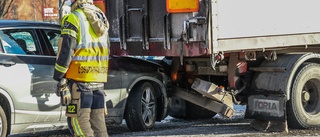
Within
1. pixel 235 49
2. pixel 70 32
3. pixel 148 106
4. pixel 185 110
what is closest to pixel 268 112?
pixel 235 49

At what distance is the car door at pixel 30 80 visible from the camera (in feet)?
25.8

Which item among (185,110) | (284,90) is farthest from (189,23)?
(185,110)

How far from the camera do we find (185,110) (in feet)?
36.0

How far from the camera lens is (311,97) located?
9.85m

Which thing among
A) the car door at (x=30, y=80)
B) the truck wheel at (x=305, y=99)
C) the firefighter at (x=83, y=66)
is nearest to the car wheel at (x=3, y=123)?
the car door at (x=30, y=80)

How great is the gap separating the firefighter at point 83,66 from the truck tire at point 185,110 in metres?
4.33

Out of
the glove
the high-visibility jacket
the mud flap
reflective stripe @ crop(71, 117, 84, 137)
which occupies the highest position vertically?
the high-visibility jacket

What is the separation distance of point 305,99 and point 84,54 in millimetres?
4421

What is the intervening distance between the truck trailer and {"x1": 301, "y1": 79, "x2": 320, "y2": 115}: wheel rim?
0.01 m

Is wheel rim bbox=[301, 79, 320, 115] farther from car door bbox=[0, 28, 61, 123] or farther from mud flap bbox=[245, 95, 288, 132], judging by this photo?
car door bbox=[0, 28, 61, 123]

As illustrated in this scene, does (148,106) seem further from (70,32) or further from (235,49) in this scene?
(70,32)

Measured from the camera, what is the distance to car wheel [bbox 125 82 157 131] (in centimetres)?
934

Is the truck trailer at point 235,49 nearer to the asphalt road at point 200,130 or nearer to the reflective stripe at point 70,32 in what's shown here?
the asphalt road at point 200,130

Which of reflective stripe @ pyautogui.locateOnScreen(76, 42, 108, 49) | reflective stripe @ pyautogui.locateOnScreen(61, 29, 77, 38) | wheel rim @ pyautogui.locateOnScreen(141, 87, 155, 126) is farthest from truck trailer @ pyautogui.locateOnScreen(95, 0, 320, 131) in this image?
reflective stripe @ pyautogui.locateOnScreen(61, 29, 77, 38)
